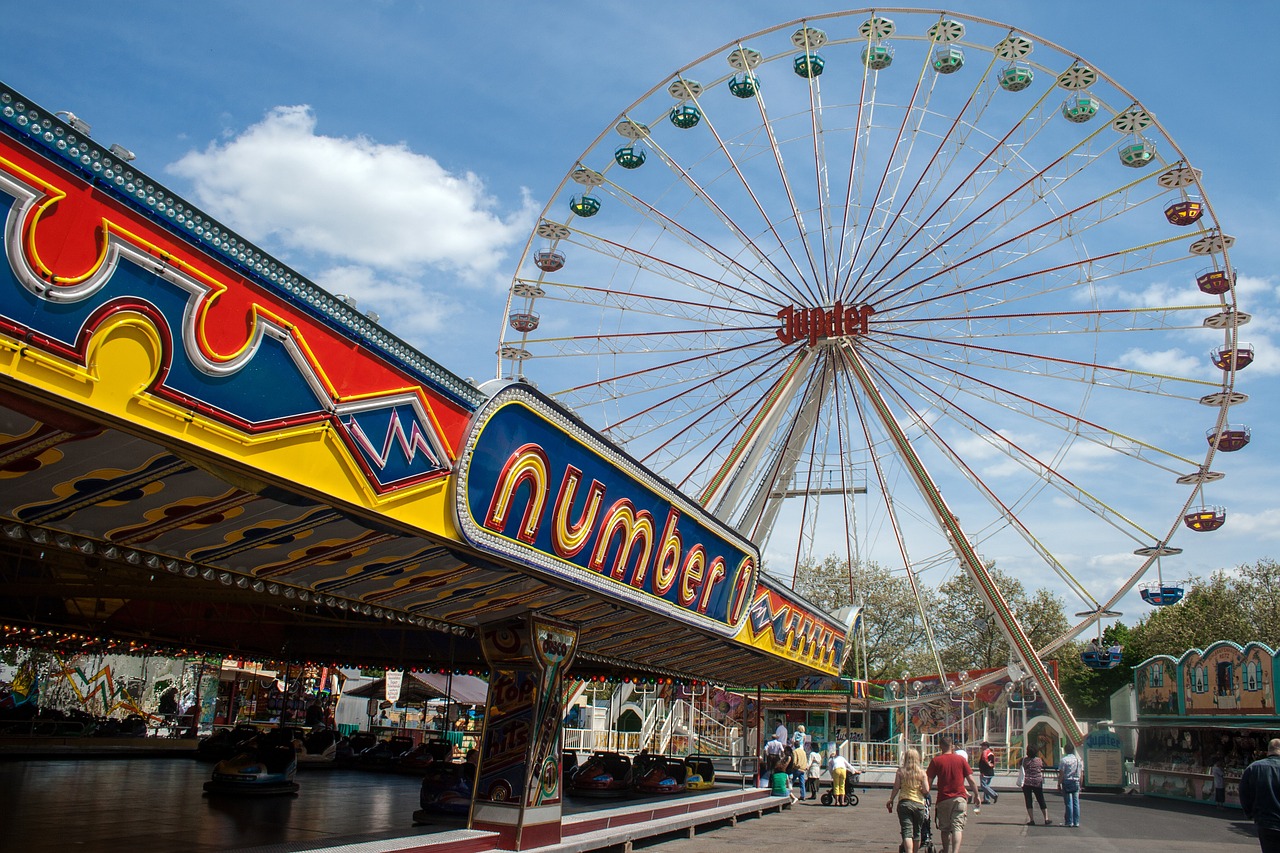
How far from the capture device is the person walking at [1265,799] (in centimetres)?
776

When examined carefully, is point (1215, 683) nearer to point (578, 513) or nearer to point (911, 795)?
point (911, 795)

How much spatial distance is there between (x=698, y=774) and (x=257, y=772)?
9.04m

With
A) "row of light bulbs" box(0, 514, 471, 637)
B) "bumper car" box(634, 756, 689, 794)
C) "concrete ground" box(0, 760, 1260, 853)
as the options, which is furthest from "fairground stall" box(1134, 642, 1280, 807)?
"row of light bulbs" box(0, 514, 471, 637)

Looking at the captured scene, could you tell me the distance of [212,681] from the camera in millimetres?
38875

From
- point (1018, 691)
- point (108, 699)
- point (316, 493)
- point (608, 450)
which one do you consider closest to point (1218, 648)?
point (1018, 691)

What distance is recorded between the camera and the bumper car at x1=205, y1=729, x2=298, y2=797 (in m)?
15.6

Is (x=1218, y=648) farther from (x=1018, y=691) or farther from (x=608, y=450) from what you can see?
(x=608, y=450)

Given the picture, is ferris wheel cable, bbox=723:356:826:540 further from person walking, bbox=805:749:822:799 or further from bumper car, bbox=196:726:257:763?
bumper car, bbox=196:726:257:763

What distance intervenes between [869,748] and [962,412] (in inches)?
568

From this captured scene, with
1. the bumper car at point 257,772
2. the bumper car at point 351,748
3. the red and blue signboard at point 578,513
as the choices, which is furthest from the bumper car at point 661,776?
the bumper car at point 351,748

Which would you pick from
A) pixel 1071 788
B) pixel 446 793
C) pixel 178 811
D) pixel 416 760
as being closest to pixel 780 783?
pixel 1071 788

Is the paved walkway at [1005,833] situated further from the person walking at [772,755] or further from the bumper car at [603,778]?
the bumper car at [603,778]

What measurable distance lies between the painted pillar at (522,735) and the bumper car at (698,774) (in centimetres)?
931

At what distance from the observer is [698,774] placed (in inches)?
806
